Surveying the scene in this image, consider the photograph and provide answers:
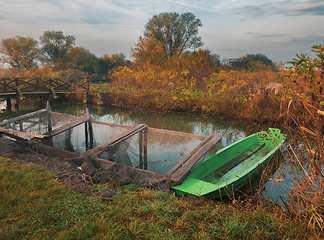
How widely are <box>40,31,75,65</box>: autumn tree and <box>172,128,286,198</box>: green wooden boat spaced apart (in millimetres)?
40770

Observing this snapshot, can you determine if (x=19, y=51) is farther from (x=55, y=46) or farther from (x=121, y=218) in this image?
(x=121, y=218)

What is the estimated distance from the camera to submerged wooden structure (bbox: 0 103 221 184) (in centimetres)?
523

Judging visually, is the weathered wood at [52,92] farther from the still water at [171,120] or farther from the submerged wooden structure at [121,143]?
the submerged wooden structure at [121,143]

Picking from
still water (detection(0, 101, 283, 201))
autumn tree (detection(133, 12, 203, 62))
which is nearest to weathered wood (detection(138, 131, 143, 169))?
still water (detection(0, 101, 283, 201))

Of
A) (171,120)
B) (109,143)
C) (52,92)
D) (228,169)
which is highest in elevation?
(52,92)

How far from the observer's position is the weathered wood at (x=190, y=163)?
186 inches

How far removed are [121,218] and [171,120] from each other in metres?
11.0

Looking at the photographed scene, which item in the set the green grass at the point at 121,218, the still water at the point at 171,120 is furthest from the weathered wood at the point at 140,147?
the still water at the point at 171,120

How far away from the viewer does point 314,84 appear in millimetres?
2350

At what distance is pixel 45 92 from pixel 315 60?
2048 centimetres

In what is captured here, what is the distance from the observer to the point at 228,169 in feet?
21.5

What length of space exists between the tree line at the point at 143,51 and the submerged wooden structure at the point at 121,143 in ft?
49.1

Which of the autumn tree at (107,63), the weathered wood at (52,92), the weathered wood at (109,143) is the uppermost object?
the autumn tree at (107,63)

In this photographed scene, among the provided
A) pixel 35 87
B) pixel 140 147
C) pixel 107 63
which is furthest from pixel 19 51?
pixel 140 147
